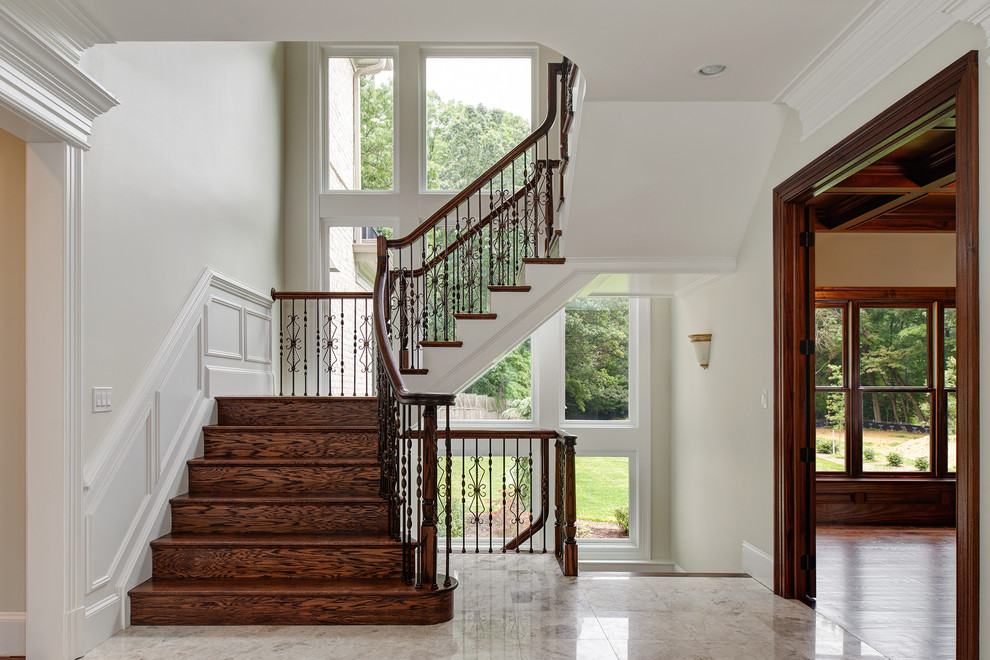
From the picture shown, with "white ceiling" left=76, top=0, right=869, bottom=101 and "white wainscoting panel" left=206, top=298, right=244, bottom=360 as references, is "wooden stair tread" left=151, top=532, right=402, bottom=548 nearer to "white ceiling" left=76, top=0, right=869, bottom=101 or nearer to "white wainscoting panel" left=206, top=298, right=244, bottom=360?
"white wainscoting panel" left=206, top=298, right=244, bottom=360

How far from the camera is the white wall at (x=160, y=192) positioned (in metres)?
3.74

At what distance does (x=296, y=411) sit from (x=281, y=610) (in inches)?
69.6

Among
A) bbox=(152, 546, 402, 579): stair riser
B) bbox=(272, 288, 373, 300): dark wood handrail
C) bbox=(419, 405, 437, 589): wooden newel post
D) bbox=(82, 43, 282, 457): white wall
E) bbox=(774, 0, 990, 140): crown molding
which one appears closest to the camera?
bbox=(774, 0, 990, 140): crown molding

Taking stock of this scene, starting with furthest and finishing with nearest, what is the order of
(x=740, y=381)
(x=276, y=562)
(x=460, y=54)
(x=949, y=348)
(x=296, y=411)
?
(x=460, y=54)
(x=949, y=348)
(x=296, y=411)
(x=740, y=381)
(x=276, y=562)

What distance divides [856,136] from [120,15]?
335cm

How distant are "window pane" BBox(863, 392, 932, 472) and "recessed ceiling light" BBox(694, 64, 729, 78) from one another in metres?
4.66

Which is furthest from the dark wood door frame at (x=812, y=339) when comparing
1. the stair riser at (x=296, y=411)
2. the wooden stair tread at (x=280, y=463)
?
the stair riser at (x=296, y=411)

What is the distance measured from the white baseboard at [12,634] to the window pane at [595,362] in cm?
526

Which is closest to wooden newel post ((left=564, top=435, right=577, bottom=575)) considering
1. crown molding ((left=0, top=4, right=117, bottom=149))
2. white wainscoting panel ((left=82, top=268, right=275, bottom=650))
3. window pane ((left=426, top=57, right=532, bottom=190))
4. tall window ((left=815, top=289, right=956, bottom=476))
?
white wainscoting panel ((left=82, top=268, right=275, bottom=650))

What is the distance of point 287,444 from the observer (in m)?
4.92

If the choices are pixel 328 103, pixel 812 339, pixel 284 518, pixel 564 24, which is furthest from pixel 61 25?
pixel 328 103

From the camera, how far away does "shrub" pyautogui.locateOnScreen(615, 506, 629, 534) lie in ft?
25.5

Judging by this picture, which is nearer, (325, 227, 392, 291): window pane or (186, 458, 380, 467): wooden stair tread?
(186, 458, 380, 467): wooden stair tread

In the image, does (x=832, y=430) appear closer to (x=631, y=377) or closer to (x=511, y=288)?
(x=631, y=377)
